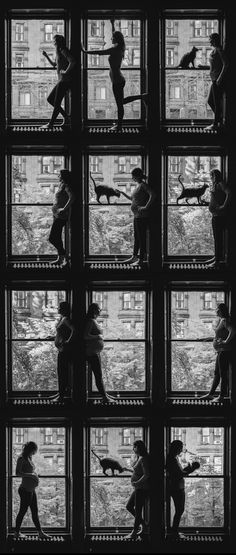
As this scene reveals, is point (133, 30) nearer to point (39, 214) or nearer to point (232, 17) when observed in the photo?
point (232, 17)

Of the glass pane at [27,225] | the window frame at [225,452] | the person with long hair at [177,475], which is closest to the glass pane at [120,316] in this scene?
the glass pane at [27,225]

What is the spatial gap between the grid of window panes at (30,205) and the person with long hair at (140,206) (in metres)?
1.18

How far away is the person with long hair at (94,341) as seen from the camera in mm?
17281

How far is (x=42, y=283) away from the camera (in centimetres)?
1769

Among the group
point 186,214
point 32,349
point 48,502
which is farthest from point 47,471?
point 186,214

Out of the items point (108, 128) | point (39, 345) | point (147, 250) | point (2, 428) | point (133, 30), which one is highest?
point (133, 30)

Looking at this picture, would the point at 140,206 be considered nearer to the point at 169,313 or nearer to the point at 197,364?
the point at 169,313

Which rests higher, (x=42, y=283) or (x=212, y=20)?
(x=212, y=20)

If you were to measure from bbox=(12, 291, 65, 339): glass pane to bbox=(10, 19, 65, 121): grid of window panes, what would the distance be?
8.26 ft

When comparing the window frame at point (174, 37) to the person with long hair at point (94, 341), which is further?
the window frame at point (174, 37)

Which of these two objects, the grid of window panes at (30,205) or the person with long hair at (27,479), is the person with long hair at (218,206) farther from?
the person with long hair at (27,479)

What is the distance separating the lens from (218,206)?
1730 cm

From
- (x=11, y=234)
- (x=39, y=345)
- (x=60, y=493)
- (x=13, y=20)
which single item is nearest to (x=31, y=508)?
(x=60, y=493)

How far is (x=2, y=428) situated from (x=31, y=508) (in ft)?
3.95
